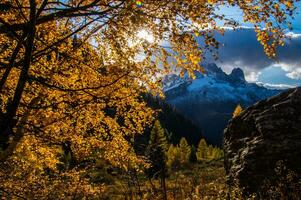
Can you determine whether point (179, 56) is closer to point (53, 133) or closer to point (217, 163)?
point (53, 133)

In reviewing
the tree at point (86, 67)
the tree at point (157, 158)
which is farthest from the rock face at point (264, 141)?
the tree at point (86, 67)

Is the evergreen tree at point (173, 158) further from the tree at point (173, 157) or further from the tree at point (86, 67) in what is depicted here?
the tree at point (86, 67)

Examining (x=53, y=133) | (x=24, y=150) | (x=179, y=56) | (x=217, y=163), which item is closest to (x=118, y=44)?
(x=179, y=56)

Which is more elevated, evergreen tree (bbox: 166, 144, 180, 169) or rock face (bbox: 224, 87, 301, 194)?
evergreen tree (bbox: 166, 144, 180, 169)

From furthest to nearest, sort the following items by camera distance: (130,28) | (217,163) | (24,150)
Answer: (217,163) → (24,150) → (130,28)

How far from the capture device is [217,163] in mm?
71312

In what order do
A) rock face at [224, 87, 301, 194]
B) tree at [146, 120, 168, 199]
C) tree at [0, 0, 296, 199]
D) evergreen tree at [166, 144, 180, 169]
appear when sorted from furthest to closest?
evergreen tree at [166, 144, 180, 169]
rock face at [224, 87, 301, 194]
tree at [146, 120, 168, 199]
tree at [0, 0, 296, 199]

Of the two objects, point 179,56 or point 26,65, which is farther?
point 179,56

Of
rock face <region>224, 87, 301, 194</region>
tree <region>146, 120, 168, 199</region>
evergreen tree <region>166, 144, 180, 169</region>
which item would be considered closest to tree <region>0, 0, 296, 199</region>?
tree <region>146, 120, 168, 199</region>

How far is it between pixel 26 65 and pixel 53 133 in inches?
189

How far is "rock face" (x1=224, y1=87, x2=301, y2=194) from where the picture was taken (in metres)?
14.0

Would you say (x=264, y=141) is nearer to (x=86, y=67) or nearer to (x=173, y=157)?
(x=86, y=67)

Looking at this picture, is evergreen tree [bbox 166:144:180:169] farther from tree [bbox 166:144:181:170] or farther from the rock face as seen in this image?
the rock face

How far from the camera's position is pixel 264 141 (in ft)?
49.2
